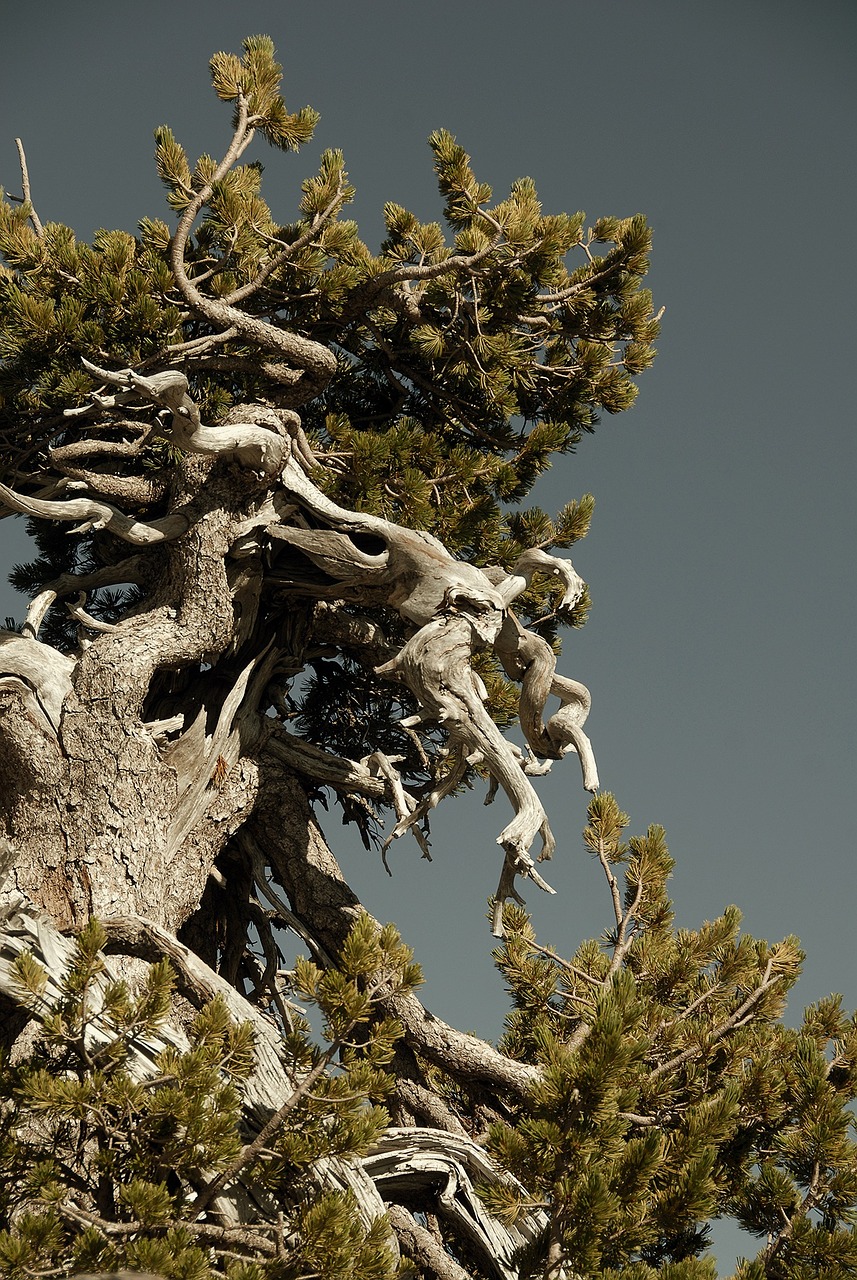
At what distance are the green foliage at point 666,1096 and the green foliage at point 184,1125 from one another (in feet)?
2.01

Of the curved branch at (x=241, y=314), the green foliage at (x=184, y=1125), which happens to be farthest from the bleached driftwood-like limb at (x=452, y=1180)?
the curved branch at (x=241, y=314)

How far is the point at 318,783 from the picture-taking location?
7160 millimetres

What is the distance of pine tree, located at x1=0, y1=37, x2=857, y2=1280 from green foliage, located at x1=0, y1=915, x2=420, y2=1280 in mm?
15

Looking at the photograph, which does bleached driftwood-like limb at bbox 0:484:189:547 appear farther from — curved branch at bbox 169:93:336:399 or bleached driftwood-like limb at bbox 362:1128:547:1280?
bleached driftwood-like limb at bbox 362:1128:547:1280

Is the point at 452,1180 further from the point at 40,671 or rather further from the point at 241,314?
the point at 241,314

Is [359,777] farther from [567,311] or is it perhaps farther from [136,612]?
[567,311]

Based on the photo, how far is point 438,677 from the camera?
19.8 ft

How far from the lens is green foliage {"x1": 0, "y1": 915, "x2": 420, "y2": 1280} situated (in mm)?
3588

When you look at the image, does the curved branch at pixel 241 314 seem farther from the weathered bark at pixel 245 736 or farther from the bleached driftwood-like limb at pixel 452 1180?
the bleached driftwood-like limb at pixel 452 1180

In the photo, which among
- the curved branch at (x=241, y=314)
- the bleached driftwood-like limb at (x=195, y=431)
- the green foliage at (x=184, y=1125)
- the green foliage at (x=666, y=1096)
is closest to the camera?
the green foliage at (x=184, y=1125)

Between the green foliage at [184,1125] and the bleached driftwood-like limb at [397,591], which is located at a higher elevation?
the bleached driftwood-like limb at [397,591]

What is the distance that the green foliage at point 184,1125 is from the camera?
3.59m

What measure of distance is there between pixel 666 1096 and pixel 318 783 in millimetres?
2852

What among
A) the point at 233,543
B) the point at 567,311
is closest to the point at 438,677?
the point at 233,543
